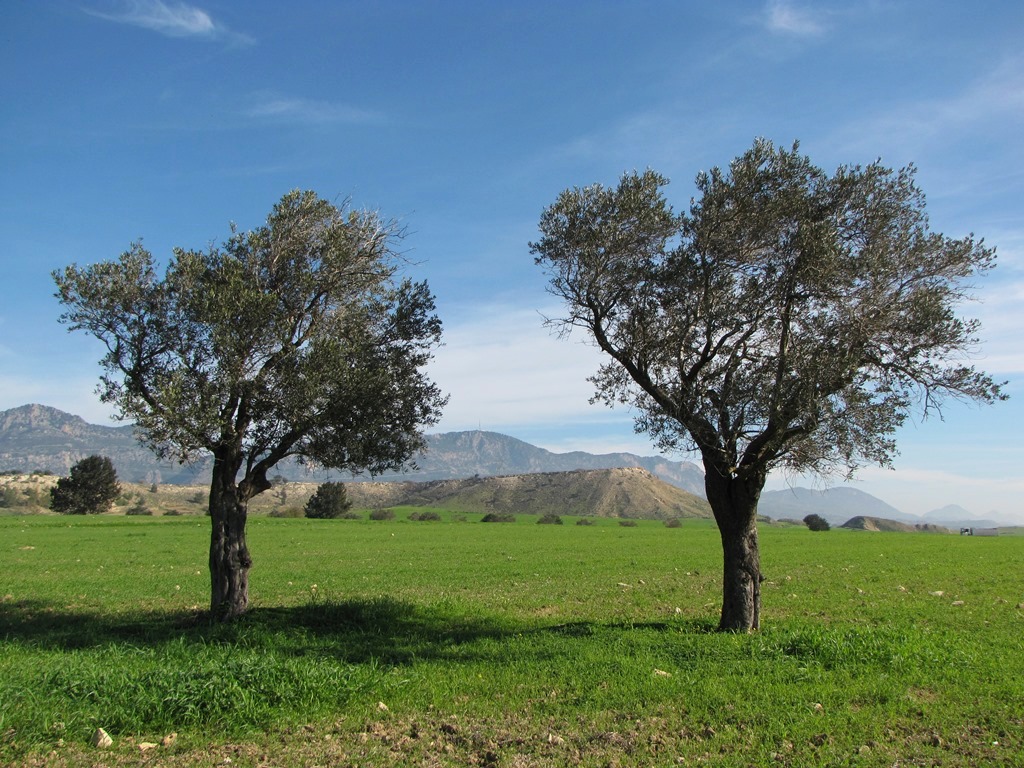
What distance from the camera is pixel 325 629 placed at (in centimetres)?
1512

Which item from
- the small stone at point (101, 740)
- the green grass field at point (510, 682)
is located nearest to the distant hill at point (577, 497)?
the green grass field at point (510, 682)

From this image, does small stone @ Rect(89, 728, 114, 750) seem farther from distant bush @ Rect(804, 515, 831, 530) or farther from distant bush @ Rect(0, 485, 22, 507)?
distant bush @ Rect(0, 485, 22, 507)

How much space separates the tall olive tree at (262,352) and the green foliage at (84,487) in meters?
92.7

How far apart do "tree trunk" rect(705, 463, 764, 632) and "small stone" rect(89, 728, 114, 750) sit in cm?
1171

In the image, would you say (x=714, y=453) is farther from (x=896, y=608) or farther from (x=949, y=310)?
(x=896, y=608)

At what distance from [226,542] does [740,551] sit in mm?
12228

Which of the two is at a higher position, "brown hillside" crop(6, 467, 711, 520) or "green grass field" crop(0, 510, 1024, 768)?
"green grass field" crop(0, 510, 1024, 768)

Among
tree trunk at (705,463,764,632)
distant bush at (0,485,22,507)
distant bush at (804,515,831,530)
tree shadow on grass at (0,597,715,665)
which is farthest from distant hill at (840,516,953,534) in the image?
distant bush at (0,485,22,507)

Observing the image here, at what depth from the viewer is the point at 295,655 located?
1209 cm

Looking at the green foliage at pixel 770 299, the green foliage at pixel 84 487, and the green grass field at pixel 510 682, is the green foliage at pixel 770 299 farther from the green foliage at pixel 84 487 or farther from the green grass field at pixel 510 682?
the green foliage at pixel 84 487

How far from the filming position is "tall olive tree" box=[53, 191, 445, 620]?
1412cm

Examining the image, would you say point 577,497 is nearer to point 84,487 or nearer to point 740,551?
point 84,487

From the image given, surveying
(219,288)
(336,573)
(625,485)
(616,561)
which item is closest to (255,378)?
(219,288)

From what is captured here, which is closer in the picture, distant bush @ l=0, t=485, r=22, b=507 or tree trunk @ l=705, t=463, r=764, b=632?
tree trunk @ l=705, t=463, r=764, b=632
